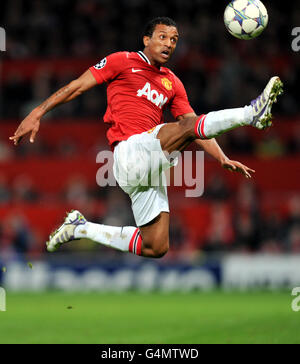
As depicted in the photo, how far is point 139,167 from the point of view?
25.5ft

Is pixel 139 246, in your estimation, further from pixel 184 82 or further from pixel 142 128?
pixel 184 82

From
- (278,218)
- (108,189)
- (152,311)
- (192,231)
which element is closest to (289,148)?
(278,218)

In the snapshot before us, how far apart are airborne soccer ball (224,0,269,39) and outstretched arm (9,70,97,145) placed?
165 centimetres

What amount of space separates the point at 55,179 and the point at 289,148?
234 inches

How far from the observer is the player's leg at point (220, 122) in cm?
666

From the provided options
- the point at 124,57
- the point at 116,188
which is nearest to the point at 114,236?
the point at 124,57

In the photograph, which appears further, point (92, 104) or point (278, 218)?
point (92, 104)

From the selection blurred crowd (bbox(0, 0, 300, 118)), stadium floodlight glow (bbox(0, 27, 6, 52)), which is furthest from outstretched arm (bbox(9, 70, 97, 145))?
stadium floodlight glow (bbox(0, 27, 6, 52))

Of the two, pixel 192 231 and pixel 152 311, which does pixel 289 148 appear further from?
pixel 152 311

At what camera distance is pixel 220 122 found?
6.90 meters

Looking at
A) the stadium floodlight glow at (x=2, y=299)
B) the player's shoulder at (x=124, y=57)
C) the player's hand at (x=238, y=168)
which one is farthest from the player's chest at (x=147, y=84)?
the stadium floodlight glow at (x=2, y=299)

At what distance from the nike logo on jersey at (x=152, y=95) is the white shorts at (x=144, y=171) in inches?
21.9

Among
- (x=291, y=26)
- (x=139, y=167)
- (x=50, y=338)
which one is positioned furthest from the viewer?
(x=291, y=26)

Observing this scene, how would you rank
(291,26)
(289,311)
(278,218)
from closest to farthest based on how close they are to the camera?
(289,311) < (278,218) < (291,26)
